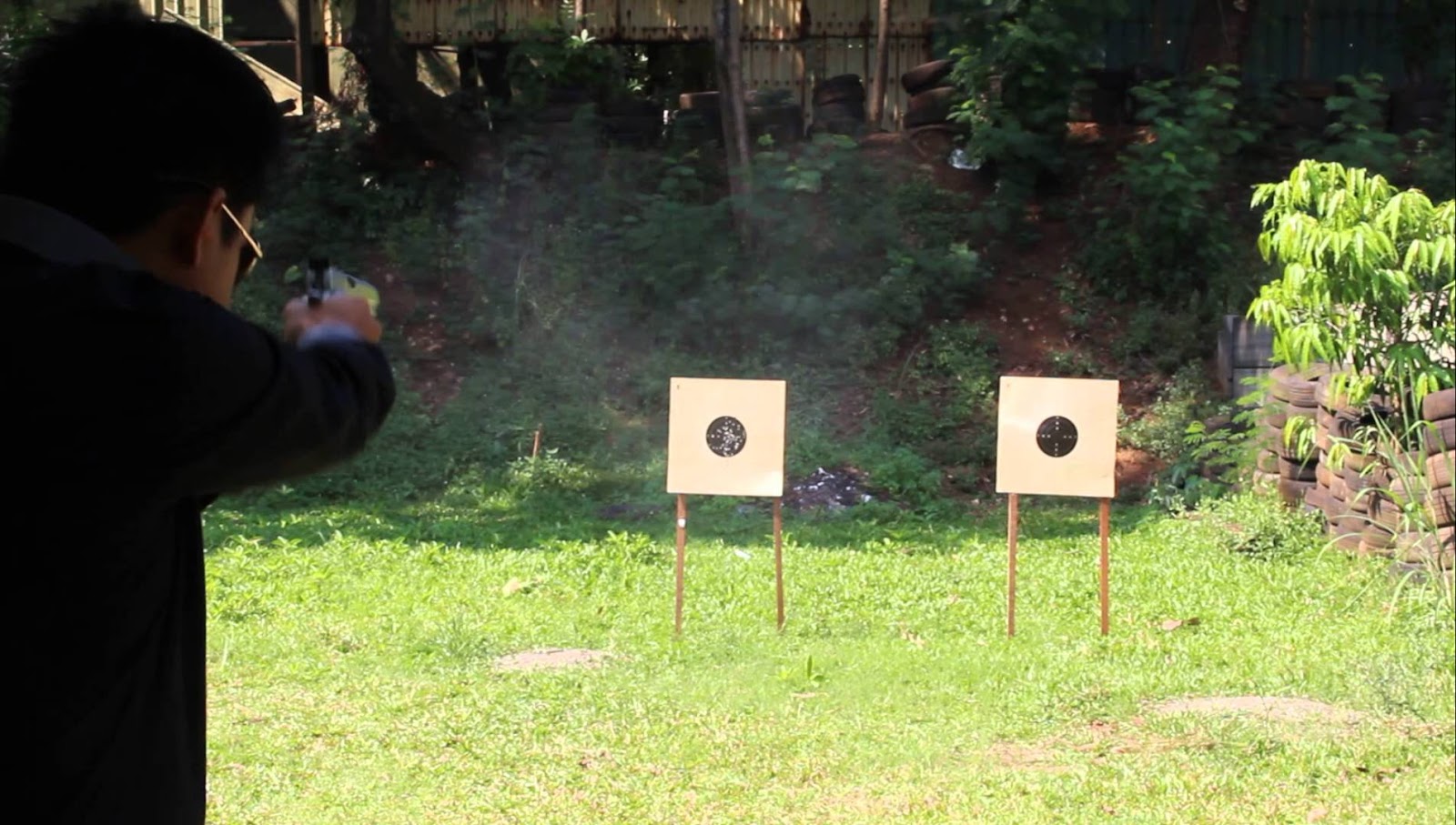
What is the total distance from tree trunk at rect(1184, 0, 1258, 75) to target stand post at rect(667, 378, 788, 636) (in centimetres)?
997

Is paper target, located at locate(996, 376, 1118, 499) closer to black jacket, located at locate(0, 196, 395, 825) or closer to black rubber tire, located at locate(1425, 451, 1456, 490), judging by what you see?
black rubber tire, located at locate(1425, 451, 1456, 490)

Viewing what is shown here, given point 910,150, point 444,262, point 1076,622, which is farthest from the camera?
point 910,150

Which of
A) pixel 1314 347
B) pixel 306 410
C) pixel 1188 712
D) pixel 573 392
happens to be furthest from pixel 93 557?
pixel 573 392

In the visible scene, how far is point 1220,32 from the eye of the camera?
15.6 meters

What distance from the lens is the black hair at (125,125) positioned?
1639 millimetres

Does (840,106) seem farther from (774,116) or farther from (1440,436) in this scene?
(1440,436)

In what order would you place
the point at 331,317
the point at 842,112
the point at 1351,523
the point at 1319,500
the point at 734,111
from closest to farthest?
the point at 331,317 < the point at 1351,523 < the point at 1319,500 < the point at 734,111 < the point at 842,112

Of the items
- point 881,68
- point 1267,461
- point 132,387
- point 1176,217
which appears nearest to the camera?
point 132,387

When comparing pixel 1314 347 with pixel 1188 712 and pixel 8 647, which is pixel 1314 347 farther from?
pixel 8 647

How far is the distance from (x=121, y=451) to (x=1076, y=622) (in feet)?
19.8

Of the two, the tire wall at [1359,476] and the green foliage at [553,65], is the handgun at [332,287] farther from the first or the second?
the green foliage at [553,65]

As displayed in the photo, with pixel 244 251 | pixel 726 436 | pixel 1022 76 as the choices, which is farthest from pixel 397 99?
pixel 244 251

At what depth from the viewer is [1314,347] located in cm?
716

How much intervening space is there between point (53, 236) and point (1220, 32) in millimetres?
15622
